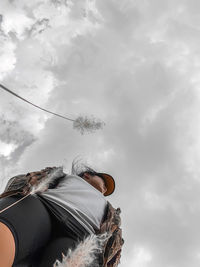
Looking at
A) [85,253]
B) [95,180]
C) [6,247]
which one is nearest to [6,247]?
[6,247]

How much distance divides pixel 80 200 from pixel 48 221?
0.47 metres

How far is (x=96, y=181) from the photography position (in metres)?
4.14

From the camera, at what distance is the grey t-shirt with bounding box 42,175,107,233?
111 inches

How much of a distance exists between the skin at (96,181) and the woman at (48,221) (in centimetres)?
69

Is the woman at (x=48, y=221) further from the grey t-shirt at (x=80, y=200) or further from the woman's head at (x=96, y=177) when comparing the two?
the woman's head at (x=96, y=177)

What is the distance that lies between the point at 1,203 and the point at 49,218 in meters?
0.54

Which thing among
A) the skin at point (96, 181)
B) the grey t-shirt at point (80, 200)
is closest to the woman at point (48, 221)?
the grey t-shirt at point (80, 200)

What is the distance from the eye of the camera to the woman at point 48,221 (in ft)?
7.18

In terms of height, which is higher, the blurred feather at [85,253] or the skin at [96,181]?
the skin at [96,181]

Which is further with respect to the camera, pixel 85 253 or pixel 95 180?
pixel 95 180

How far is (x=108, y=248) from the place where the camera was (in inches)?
117

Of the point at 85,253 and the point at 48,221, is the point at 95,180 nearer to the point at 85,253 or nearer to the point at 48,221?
the point at 48,221

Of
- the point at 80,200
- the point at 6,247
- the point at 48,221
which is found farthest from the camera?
the point at 80,200

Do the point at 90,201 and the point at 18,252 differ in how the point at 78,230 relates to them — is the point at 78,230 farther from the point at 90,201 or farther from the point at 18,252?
the point at 18,252
